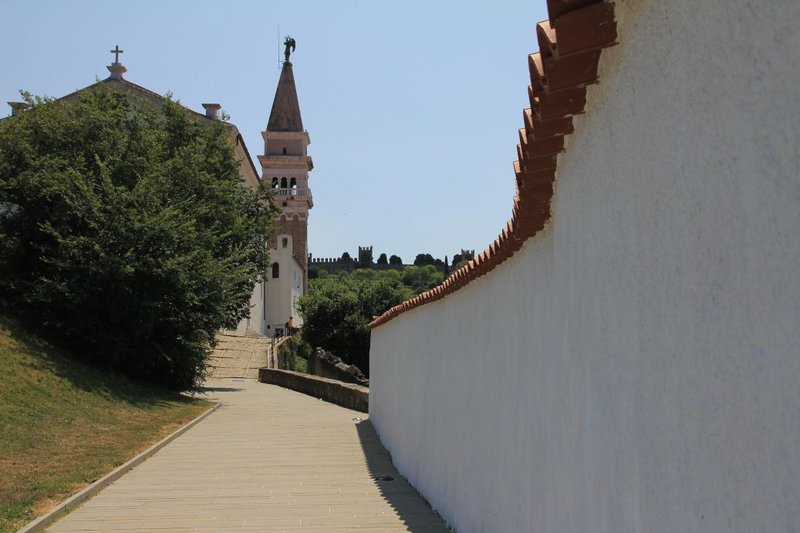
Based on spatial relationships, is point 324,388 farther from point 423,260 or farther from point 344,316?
point 423,260

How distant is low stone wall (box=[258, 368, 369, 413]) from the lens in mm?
23750

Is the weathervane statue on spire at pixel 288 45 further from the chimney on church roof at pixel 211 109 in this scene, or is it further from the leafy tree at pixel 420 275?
the leafy tree at pixel 420 275

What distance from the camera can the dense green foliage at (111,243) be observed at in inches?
849

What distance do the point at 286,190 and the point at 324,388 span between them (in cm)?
4393

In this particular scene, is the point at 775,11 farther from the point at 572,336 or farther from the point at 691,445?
the point at 572,336

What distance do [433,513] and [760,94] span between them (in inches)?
310

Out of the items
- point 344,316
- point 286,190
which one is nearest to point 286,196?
point 286,190

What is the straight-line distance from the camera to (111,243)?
21.6 metres

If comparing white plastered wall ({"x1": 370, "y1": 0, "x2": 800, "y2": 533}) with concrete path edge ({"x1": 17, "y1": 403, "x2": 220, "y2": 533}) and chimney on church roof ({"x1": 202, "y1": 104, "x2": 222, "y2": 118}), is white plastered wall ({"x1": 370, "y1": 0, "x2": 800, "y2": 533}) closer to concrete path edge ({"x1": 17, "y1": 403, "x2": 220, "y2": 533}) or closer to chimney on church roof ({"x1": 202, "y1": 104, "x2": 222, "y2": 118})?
concrete path edge ({"x1": 17, "y1": 403, "x2": 220, "y2": 533})

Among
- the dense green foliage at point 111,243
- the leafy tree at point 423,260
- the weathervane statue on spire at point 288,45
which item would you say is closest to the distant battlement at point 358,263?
the leafy tree at point 423,260

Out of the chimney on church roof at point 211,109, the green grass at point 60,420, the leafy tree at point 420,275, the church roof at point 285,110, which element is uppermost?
the church roof at point 285,110

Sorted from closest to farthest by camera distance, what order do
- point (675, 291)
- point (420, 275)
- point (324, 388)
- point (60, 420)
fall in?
1. point (675, 291)
2. point (60, 420)
3. point (324, 388)
4. point (420, 275)

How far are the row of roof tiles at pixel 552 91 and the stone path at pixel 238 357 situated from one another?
106 ft

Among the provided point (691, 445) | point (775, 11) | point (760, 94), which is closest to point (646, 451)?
point (691, 445)
